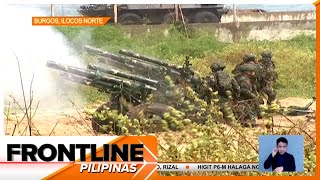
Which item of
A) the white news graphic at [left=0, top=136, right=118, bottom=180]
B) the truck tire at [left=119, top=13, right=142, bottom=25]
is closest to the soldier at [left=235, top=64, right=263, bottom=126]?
the truck tire at [left=119, top=13, right=142, bottom=25]

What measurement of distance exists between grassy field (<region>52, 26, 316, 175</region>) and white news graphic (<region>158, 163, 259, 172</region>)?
38 mm

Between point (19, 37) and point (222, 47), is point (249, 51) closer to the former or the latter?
point (222, 47)

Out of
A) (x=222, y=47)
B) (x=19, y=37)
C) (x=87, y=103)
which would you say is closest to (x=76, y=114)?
(x=87, y=103)

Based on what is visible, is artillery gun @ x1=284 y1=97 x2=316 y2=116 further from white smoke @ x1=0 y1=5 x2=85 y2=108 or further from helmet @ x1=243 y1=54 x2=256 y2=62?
white smoke @ x1=0 y1=5 x2=85 y2=108

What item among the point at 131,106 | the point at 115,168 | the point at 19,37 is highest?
the point at 19,37

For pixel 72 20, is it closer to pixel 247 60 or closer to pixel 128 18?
pixel 128 18

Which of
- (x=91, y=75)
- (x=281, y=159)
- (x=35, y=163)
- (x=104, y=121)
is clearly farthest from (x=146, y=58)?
(x=281, y=159)

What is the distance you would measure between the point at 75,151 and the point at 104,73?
0.61m

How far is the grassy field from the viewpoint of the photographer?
24.0 feet

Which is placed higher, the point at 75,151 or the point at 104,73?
the point at 104,73

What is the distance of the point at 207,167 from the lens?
7.36m

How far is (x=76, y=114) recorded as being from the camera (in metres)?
7.36

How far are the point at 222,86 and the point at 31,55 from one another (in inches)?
56.0

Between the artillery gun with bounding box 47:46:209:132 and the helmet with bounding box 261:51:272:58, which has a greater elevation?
the helmet with bounding box 261:51:272:58
